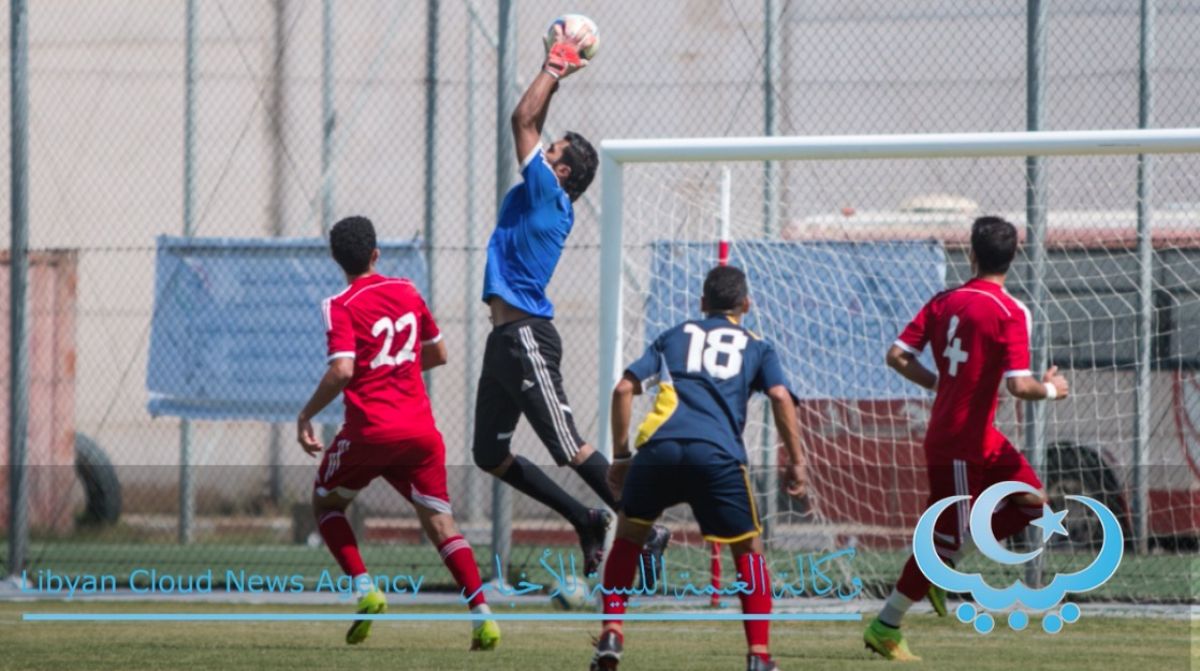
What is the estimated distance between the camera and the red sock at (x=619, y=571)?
6.89 metres

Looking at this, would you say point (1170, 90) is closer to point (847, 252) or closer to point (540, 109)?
point (847, 252)

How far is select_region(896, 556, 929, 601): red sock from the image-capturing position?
7.82m

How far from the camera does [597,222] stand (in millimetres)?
12438

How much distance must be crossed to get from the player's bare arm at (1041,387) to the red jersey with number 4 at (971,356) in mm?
177

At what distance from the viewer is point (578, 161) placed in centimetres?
888

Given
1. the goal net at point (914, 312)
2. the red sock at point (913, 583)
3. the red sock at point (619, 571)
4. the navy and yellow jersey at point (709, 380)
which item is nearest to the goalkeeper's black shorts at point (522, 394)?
the red sock at point (619, 571)

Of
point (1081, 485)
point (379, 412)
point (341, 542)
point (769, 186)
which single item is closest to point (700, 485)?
point (379, 412)

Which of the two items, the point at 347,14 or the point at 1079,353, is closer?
the point at 1079,353

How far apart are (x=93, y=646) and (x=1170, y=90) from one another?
23.2 ft

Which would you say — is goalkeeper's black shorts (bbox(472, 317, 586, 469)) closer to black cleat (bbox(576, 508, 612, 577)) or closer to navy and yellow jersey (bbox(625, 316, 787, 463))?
black cleat (bbox(576, 508, 612, 577))

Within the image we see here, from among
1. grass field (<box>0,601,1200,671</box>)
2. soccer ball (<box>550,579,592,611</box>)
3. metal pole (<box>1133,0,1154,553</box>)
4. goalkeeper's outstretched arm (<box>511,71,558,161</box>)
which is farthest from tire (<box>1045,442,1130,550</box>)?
goalkeeper's outstretched arm (<box>511,71,558,161</box>)

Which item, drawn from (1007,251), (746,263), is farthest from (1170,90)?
(1007,251)

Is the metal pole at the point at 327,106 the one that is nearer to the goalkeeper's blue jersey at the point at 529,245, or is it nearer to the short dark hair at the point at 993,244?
the goalkeeper's blue jersey at the point at 529,245

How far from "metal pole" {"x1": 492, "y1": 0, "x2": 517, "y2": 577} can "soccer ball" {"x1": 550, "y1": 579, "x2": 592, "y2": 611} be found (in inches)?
27.5
